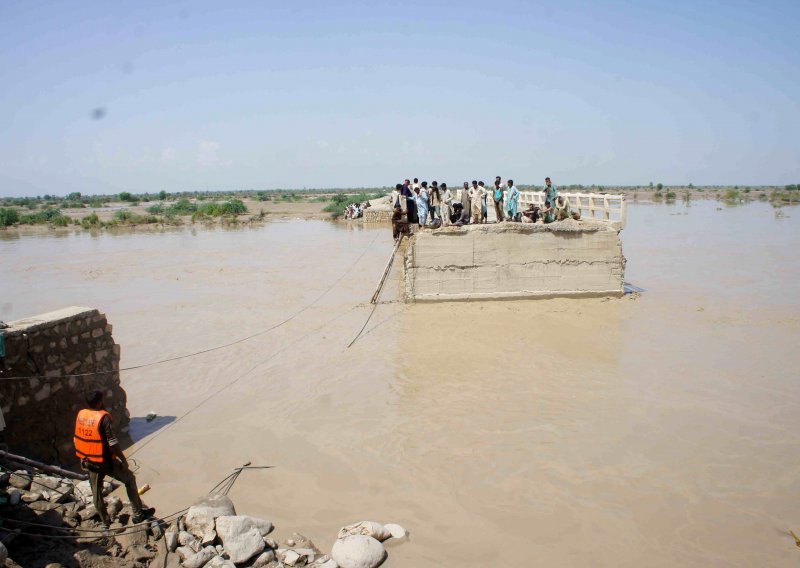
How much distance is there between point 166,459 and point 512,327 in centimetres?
730

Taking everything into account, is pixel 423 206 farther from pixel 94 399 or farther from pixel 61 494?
pixel 61 494

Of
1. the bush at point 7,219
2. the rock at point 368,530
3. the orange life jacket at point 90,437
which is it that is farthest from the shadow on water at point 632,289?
the bush at point 7,219

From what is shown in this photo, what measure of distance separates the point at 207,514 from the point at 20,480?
1.61 meters

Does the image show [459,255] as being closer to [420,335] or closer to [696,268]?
[420,335]

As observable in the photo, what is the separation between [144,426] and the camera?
812 cm

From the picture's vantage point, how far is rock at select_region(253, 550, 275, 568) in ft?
16.1

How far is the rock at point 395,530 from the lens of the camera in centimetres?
555

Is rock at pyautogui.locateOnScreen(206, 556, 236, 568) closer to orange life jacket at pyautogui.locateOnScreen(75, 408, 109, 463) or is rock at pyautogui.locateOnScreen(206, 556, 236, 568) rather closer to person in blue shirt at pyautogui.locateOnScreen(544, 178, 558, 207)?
orange life jacket at pyautogui.locateOnScreen(75, 408, 109, 463)

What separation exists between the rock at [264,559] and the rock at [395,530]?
114 centimetres

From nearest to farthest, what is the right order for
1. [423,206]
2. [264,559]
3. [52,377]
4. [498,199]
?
[264,559] < [52,377] < [423,206] < [498,199]

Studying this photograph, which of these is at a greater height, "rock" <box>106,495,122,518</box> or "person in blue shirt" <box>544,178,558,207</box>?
"person in blue shirt" <box>544,178,558,207</box>

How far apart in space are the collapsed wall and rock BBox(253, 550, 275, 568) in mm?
8910

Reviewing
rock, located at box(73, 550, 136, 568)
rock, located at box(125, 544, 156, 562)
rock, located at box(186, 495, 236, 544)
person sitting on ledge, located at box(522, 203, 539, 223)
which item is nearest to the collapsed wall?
person sitting on ledge, located at box(522, 203, 539, 223)

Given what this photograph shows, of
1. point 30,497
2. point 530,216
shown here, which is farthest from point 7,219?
point 30,497
